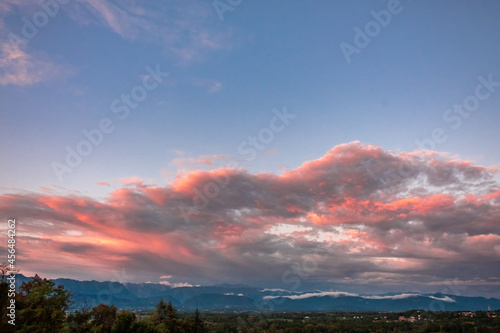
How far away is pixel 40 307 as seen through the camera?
185ft

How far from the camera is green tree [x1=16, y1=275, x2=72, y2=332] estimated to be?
51.1 meters

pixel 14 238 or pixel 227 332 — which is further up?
pixel 14 238

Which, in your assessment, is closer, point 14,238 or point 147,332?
point 14,238

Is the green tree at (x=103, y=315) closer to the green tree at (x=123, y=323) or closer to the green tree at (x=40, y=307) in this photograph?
the green tree at (x=123, y=323)

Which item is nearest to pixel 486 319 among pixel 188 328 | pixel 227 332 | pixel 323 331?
pixel 323 331

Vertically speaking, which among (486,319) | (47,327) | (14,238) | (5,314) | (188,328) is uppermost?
(14,238)

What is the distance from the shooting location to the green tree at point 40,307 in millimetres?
51094

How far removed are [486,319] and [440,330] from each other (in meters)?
59.7

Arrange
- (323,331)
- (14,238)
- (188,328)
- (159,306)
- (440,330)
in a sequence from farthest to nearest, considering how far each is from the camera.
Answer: (323,331) → (440,330) → (159,306) → (188,328) → (14,238)

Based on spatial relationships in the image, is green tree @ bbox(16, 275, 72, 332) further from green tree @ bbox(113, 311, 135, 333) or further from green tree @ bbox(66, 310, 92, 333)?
green tree @ bbox(66, 310, 92, 333)

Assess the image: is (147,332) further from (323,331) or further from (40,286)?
(323,331)

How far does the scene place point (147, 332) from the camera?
71812 mm

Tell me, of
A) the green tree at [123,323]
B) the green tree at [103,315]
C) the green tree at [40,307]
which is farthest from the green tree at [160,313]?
the green tree at [40,307]

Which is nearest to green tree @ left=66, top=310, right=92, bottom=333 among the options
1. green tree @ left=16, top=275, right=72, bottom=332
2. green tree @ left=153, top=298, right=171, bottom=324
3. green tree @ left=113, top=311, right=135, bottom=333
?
green tree @ left=113, top=311, right=135, bottom=333
